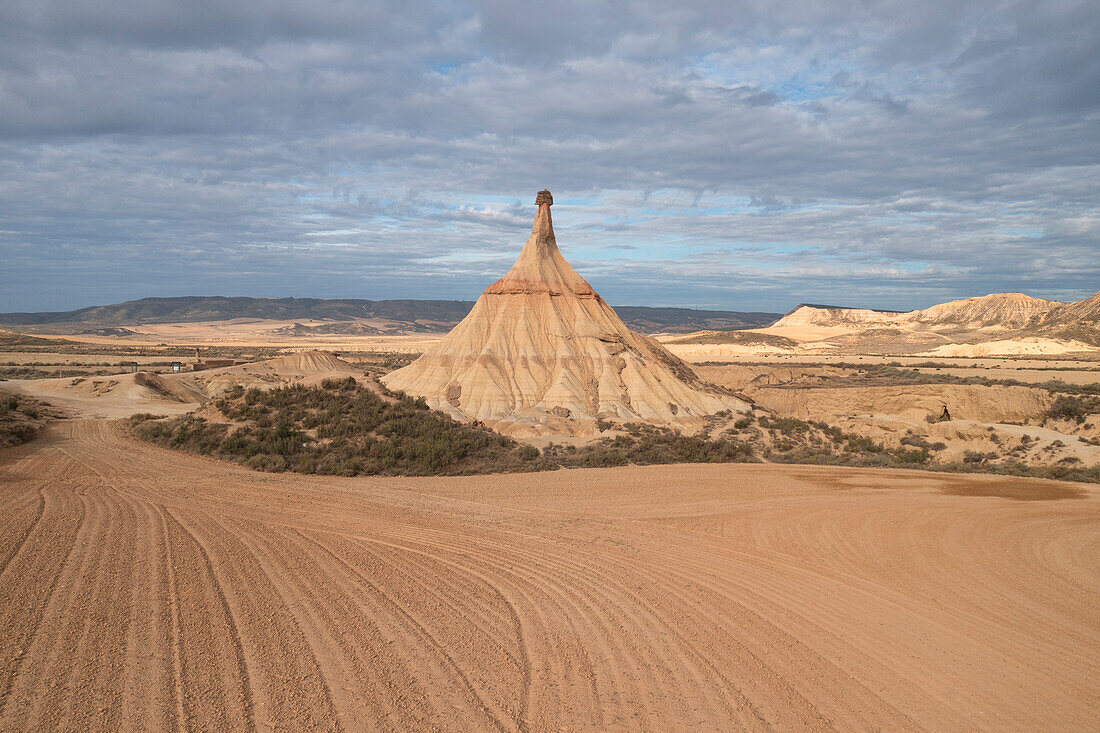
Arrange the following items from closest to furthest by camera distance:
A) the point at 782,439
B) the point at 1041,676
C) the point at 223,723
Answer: the point at 223,723 < the point at 1041,676 < the point at 782,439

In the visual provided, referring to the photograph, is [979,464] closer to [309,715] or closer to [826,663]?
[826,663]

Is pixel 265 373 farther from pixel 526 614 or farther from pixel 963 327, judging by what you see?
pixel 963 327

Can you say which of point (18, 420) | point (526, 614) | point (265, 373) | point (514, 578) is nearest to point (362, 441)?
point (514, 578)

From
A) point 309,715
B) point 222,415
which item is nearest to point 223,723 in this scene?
point 309,715

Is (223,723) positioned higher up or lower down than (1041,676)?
higher up

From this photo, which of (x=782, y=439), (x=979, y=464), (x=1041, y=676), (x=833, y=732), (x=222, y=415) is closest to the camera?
(x=833, y=732)

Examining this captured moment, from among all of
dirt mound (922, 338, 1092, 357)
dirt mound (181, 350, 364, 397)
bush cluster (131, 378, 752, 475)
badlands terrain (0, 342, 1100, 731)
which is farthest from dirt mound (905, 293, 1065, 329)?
badlands terrain (0, 342, 1100, 731)

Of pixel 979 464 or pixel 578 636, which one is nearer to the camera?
pixel 578 636
